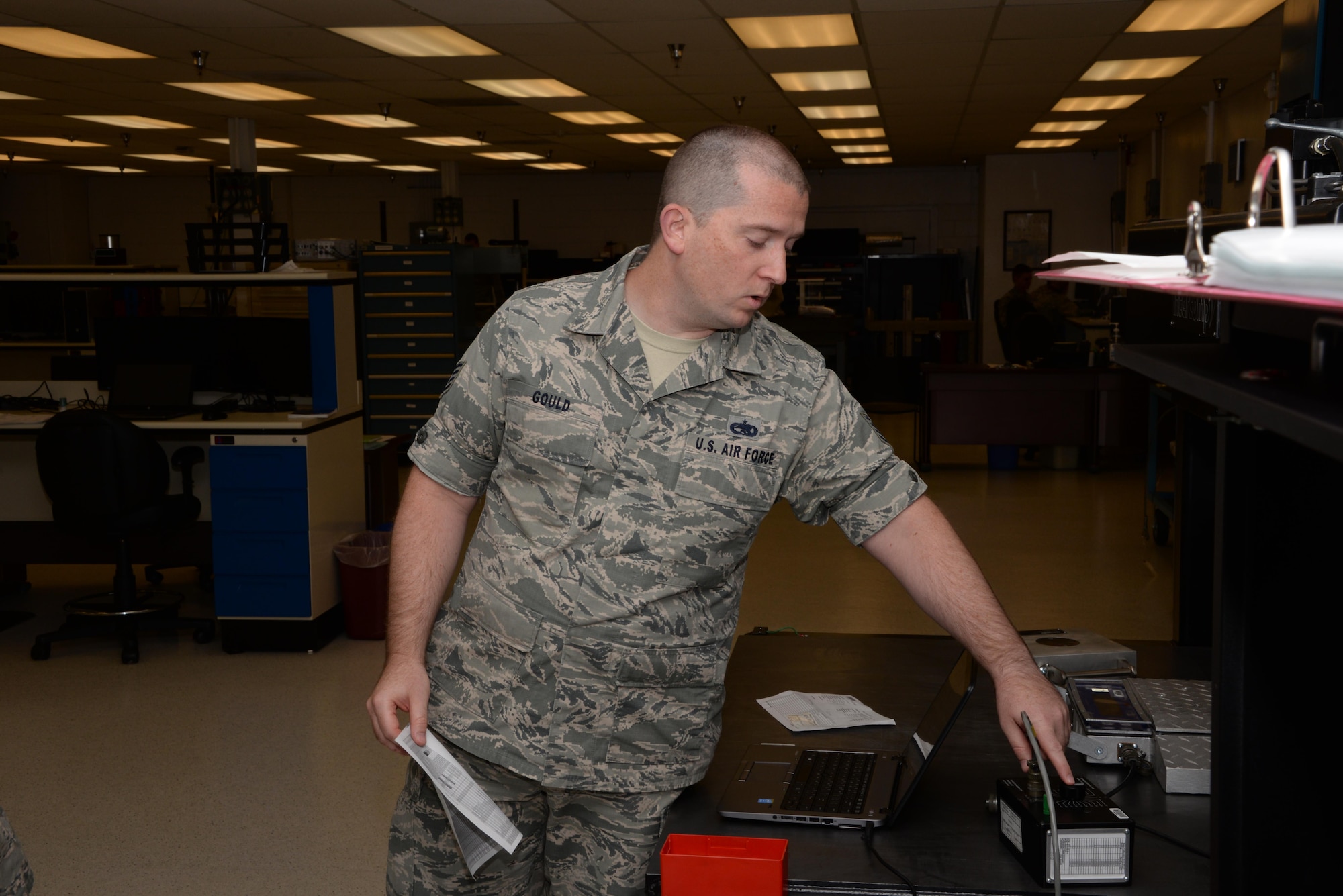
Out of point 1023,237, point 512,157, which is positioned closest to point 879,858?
point 512,157

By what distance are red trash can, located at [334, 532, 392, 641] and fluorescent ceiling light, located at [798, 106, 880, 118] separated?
20.2ft

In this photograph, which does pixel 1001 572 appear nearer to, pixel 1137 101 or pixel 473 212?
pixel 1137 101

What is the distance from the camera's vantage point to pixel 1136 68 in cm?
774

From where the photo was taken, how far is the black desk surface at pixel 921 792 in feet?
4.09

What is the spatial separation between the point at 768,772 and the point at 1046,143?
12.2 metres

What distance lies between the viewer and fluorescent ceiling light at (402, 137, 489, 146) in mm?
11289

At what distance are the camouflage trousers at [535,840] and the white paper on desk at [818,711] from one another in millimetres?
276

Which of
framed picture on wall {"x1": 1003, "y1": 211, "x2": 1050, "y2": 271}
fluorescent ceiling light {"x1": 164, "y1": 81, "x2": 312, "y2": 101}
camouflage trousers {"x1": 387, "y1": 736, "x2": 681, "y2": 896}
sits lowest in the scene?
camouflage trousers {"x1": 387, "y1": 736, "x2": 681, "y2": 896}

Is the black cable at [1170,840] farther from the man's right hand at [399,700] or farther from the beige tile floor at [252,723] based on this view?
the beige tile floor at [252,723]

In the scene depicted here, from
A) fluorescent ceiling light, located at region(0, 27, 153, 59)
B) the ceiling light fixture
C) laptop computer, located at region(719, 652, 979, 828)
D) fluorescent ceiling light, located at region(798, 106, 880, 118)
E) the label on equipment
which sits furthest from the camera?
the ceiling light fixture

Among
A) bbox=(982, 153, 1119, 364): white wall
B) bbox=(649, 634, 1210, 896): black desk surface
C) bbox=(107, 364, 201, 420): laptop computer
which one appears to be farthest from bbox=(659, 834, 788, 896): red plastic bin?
bbox=(982, 153, 1119, 364): white wall

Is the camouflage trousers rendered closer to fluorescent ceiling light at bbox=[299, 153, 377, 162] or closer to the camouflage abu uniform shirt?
the camouflage abu uniform shirt

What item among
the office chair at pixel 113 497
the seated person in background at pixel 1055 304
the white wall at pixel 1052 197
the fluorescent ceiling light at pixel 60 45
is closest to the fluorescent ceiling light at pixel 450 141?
the fluorescent ceiling light at pixel 60 45

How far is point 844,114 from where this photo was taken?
Answer: 9.89m
